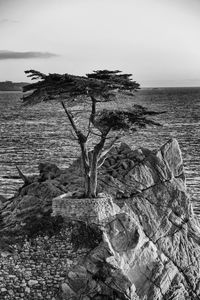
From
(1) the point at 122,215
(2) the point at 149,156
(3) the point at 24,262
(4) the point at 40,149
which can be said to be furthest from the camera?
(4) the point at 40,149

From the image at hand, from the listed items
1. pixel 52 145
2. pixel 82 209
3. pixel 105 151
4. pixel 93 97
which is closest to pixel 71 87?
pixel 93 97

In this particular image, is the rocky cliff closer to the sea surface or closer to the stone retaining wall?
the stone retaining wall

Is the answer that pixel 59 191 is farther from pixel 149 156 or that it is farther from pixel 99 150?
pixel 149 156

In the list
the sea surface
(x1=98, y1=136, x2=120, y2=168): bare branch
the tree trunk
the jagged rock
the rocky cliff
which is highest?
(x1=98, y1=136, x2=120, y2=168): bare branch

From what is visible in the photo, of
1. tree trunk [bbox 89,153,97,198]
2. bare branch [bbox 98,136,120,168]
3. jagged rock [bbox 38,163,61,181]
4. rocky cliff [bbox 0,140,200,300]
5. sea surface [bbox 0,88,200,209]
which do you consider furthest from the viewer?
sea surface [bbox 0,88,200,209]

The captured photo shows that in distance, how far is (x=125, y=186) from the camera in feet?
91.7

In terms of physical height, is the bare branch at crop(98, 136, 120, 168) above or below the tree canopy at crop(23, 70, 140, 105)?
below

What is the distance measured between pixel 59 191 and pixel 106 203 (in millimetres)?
3498

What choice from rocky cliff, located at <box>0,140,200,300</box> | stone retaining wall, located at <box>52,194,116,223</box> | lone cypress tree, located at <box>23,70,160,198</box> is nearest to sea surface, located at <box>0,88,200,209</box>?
lone cypress tree, located at <box>23,70,160,198</box>

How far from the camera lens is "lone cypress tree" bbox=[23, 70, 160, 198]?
24906 mm

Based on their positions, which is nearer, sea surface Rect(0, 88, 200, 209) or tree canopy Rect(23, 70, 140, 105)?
tree canopy Rect(23, 70, 140, 105)

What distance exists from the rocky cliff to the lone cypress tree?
1.98 metres

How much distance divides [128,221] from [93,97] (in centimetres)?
651

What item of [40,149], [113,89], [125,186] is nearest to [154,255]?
[125,186]
